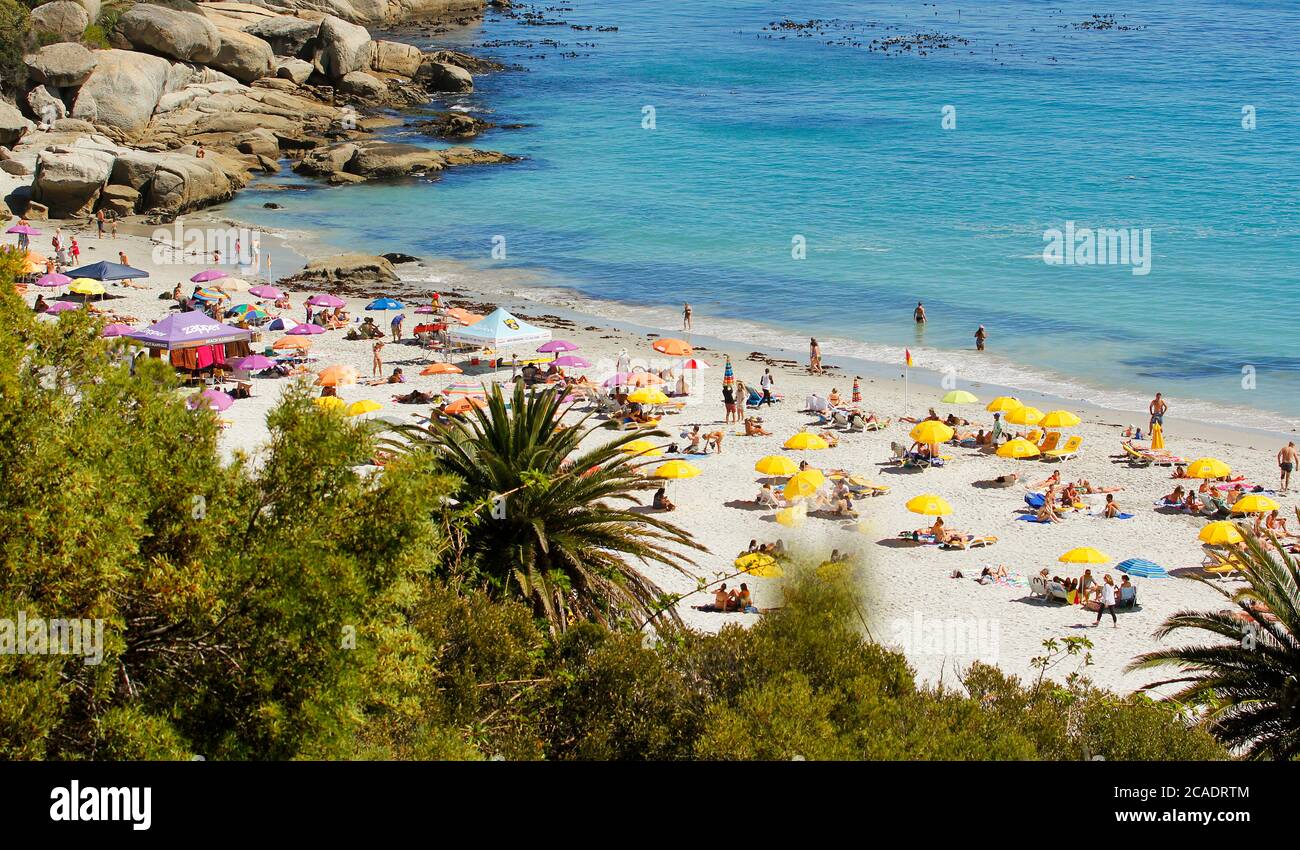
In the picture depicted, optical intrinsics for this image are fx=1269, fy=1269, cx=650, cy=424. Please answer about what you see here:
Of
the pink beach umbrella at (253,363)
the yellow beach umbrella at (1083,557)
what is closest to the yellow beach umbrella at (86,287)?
the pink beach umbrella at (253,363)

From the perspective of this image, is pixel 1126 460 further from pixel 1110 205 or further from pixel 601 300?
pixel 1110 205

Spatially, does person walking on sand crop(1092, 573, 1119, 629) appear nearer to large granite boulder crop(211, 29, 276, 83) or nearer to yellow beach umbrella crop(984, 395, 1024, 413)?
yellow beach umbrella crop(984, 395, 1024, 413)

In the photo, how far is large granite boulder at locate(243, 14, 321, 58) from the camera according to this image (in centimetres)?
7231

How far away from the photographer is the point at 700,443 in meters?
27.4

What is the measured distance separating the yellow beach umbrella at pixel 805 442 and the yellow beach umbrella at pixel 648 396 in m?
3.58

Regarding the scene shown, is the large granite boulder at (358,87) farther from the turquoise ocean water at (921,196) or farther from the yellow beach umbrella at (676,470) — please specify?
the yellow beach umbrella at (676,470)

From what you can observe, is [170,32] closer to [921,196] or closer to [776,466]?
[921,196]

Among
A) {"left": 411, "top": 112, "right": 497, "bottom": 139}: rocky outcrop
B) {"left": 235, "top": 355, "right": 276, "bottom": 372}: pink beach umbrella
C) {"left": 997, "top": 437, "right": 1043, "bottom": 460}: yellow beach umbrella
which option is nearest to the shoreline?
{"left": 997, "top": 437, "right": 1043, "bottom": 460}: yellow beach umbrella

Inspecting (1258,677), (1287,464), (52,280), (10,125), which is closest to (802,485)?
(1287,464)

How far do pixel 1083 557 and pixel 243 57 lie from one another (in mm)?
58758

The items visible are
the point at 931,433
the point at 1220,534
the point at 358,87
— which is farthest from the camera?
the point at 358,87

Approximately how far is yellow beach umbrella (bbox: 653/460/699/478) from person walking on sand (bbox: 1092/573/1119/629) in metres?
7.58

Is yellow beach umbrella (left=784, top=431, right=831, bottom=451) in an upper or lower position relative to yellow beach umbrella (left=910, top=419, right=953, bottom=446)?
lower

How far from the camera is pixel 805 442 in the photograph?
27.0m
